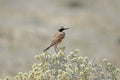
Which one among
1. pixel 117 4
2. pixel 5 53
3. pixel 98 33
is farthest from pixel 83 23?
pixel 5 53

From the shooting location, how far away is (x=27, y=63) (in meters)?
20.9

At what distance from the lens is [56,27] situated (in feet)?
90.8

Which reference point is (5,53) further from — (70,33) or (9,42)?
(70,33)

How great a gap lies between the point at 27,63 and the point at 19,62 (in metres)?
0.36

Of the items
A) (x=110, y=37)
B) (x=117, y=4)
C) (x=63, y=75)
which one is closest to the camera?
(x=63, y=75)

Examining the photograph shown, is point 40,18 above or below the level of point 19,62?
above

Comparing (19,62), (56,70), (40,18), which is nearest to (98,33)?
(40,18)

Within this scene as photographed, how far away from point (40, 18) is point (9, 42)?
5334mm

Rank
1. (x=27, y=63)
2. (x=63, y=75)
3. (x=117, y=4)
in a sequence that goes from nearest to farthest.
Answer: (x=63, y=75), (x=27, y=63), (x=117, y=4)

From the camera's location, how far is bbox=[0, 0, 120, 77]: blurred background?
23516 millimetres

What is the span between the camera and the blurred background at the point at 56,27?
23.5 m

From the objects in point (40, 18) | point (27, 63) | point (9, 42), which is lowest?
point (27, 63)

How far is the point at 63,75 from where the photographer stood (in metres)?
9.61

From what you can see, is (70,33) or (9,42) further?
(70,33)
